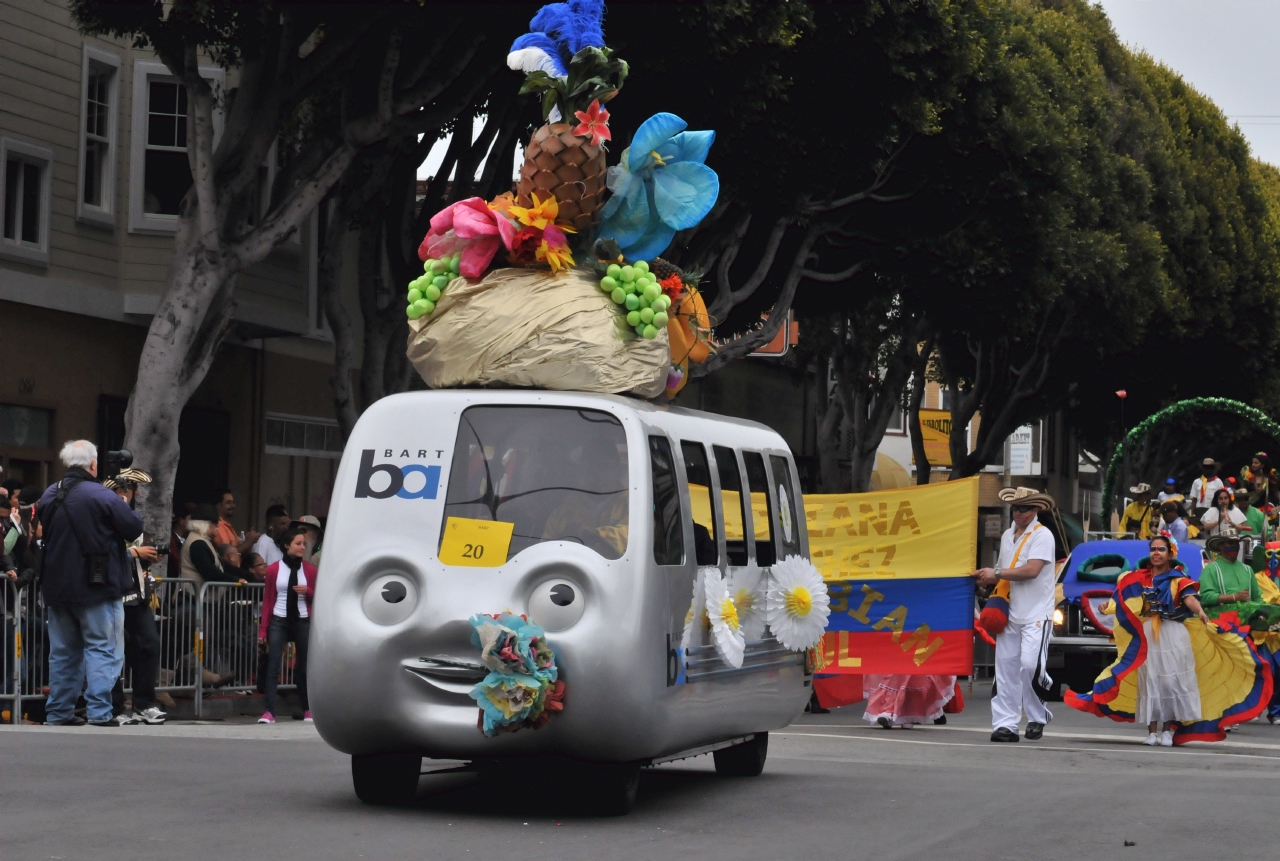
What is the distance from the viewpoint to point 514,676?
862cm

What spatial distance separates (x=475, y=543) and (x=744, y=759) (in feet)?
10.6

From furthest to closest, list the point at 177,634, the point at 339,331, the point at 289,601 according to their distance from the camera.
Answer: the point at 339,331
the point at 289,601
the point at 177,634

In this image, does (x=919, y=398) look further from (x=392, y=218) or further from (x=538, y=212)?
(x=538, y=212)

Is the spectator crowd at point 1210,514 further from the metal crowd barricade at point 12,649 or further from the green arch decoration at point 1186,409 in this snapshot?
the metal crowd barricade at point 12,649

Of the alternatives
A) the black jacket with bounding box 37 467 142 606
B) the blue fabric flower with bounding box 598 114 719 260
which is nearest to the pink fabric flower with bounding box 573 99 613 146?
the blue fabric flower with bounding box 598 114 719 260

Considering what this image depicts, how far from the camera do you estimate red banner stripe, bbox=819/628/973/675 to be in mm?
16047

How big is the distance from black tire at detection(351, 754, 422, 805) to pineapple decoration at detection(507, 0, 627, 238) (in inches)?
111

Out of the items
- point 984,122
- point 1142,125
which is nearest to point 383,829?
point 984,122

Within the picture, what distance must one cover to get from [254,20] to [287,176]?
169 cm

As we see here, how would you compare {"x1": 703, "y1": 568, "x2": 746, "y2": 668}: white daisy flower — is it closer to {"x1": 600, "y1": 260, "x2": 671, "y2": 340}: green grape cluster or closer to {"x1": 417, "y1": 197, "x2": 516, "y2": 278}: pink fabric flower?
{"x1": 600, "y1": 260, "x2": 671, "y2": 340}: green grape cluster

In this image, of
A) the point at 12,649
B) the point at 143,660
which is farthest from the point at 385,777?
the point at 12,649

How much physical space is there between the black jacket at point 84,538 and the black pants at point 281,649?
321 cm

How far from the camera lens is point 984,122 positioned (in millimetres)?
26359

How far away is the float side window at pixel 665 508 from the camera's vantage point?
30.4ft
